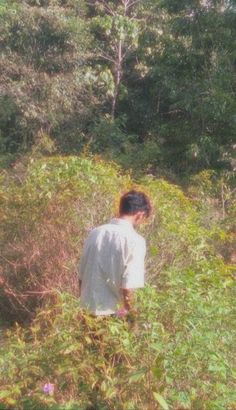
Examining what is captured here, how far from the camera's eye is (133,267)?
3.60 m

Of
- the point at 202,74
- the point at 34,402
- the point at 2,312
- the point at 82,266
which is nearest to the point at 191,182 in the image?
the point at 202,74

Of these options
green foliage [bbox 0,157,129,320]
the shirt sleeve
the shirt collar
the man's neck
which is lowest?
green foliage [bbox 0,157,129,320]

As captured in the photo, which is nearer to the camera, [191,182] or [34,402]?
[34,402]

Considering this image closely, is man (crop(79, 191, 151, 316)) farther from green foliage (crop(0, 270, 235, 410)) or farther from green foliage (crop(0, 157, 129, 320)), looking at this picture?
green foliage (crop(0, 157, 129, 320))

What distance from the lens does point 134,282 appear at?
3.60 meters

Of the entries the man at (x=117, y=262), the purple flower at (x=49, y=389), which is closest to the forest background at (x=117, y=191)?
the purple flower at (x=49, y=389)

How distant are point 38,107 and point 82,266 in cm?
1026

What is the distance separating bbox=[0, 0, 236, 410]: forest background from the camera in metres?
3.34

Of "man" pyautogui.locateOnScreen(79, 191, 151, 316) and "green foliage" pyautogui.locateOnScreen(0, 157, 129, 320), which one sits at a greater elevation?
"man" pyautogui.locateOnScreen(79, 191, 151, 316)

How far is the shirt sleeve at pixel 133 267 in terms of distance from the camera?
3596 mm

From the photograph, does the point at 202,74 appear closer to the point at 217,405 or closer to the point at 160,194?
the point at 160,194

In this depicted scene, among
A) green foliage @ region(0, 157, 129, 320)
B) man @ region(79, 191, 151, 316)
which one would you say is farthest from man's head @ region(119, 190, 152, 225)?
green foliage @ region(0, 157, 129, 320)

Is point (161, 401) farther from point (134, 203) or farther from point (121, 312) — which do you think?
point (134, 203)

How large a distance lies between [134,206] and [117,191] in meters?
2.26
